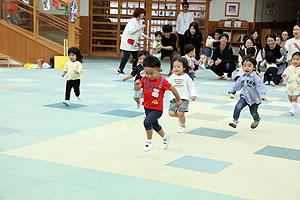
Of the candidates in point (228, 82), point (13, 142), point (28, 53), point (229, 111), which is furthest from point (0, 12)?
point (13, 142)

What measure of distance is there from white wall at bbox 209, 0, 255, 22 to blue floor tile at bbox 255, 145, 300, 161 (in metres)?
13.9

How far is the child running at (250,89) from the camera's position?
7.04 meters

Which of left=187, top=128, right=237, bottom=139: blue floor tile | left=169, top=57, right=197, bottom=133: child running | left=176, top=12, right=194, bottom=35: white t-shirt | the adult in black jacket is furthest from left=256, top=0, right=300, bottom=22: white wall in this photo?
left=169, top=57, right=197, bottom=133: child running

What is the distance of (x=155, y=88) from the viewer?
5.59 m

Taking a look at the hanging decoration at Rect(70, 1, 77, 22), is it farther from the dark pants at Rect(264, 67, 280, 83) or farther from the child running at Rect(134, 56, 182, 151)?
the child running at Rect(134, 56, 182, 151)

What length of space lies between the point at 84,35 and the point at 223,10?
233 inches

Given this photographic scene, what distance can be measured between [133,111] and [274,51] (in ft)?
20.7

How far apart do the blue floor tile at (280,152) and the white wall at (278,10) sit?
14516 mm

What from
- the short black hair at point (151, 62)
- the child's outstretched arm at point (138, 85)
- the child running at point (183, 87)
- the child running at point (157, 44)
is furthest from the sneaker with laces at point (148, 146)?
the child running at point (157, 44)

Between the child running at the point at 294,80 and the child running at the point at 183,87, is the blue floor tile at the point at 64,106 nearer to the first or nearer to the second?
the child running at the point at 183,87

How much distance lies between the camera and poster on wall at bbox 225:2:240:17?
19297mm

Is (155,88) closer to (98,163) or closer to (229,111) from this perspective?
(98,163)

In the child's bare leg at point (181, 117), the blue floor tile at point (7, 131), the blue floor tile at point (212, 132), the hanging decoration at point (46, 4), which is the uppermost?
the hanging decoration at point (46, 4)

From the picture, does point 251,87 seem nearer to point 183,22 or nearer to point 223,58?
point 223,58
